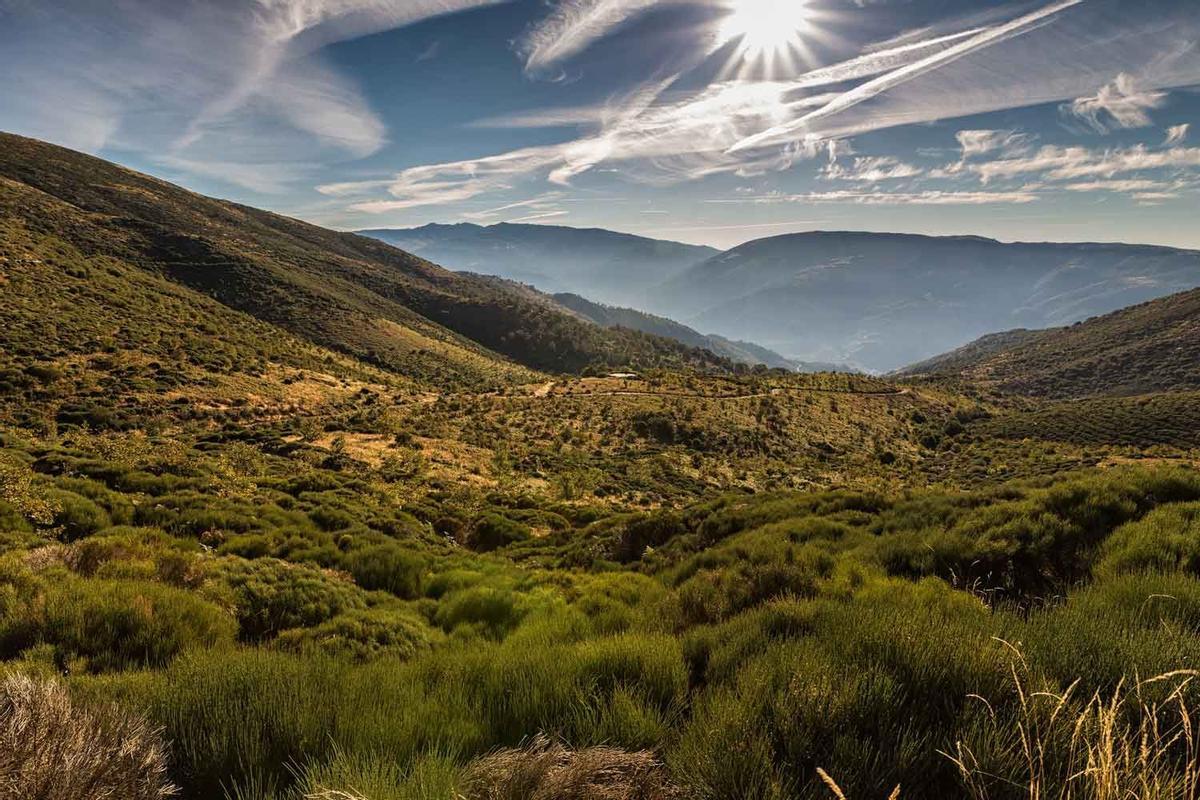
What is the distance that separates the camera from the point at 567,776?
2150 millimetres

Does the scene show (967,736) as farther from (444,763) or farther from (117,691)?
(117,691)

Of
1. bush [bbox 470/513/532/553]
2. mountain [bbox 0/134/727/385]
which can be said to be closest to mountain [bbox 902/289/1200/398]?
mountain [bbox 0/134/727/385]

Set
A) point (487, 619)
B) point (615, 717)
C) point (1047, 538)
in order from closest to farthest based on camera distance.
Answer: point (615, 717) < point (1047, 538) < point (487, 619)

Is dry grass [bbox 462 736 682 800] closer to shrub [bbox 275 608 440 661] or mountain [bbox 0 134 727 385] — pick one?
shrub [bbox 275 608 440 661]

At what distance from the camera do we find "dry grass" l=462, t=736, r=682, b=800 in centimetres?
210

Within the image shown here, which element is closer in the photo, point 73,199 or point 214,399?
point 214,399

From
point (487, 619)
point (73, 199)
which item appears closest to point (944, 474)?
point (487, 619)

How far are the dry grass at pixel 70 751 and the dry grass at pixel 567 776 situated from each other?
138 centimetres

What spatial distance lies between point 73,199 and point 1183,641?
4977 inches

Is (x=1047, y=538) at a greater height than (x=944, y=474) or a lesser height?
greater

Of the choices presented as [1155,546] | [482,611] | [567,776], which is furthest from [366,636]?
[1155,546]

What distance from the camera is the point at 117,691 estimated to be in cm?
307

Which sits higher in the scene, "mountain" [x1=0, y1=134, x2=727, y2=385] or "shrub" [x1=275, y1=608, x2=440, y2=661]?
"mountain" [x1=0, y1=134, x2=727, y2=385]

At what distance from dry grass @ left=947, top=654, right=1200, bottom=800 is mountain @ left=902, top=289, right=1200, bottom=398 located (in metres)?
115
